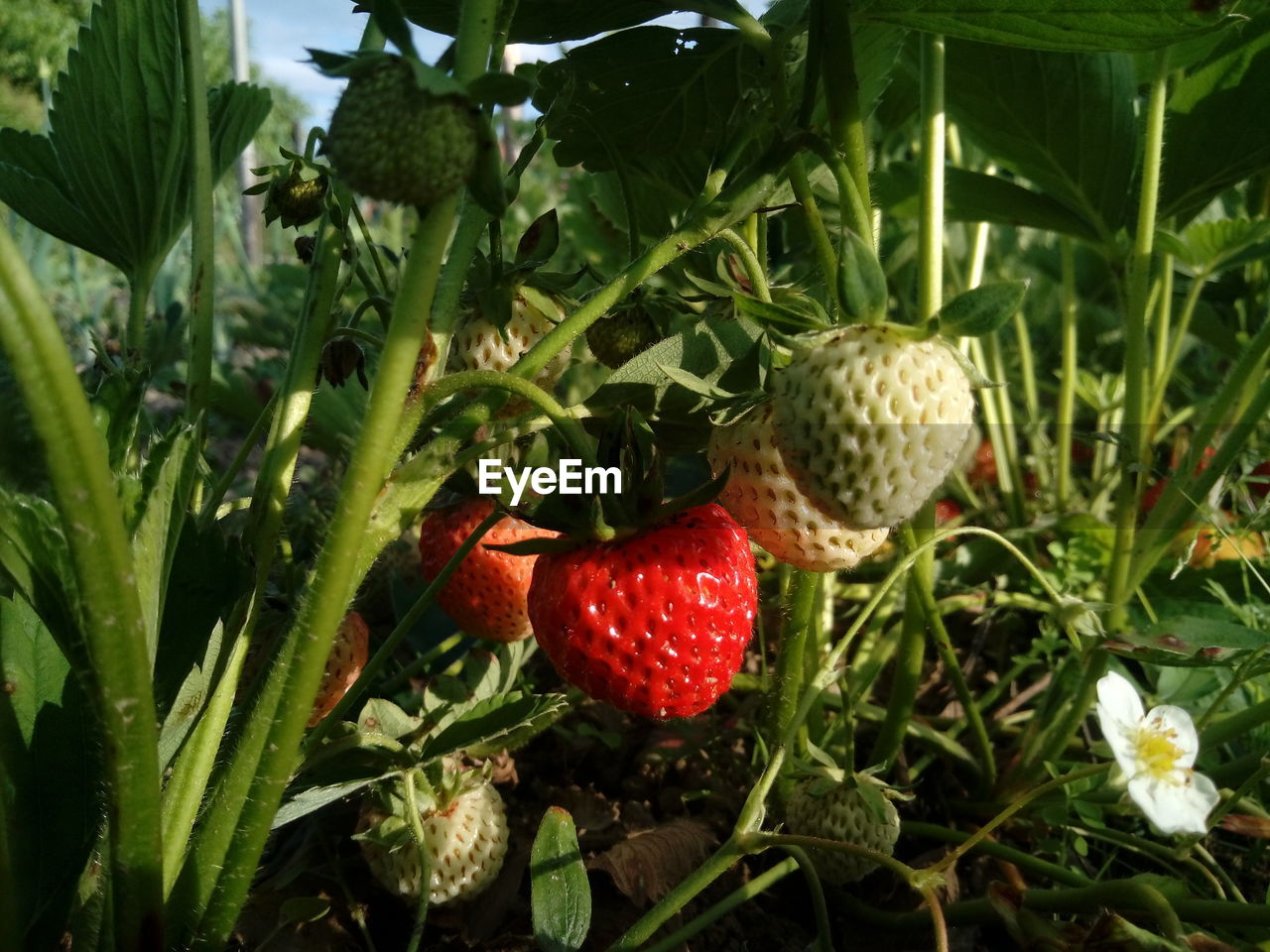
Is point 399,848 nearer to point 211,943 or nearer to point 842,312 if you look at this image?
point 211,943

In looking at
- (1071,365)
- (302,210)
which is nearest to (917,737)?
(1071,365)

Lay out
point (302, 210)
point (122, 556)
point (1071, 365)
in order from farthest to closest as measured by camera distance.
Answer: point (1071, 365)
point (302, 210)
point (122, 556)

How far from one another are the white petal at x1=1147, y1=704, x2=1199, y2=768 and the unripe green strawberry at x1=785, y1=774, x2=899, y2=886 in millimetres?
201

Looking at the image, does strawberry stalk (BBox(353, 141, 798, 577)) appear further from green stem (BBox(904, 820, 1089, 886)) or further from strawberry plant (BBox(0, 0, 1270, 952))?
green stem (BBox(904, 820, 1089, 886))

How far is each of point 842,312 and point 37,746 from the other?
559mm

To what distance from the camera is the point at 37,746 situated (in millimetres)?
628

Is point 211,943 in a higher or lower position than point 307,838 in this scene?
higher

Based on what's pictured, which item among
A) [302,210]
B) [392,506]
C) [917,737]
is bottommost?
[917,737]

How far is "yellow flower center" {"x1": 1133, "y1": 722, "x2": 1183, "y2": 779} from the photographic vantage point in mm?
641

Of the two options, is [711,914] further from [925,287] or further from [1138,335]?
[1138,335]

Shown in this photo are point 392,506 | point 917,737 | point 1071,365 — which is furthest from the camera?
point 1071,365

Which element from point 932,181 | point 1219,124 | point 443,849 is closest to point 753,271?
point 932,181

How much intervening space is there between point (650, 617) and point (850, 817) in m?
0.27

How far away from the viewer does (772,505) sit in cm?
67
